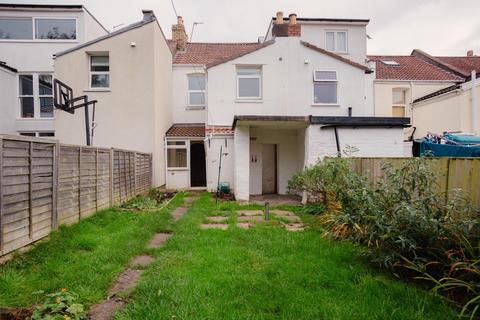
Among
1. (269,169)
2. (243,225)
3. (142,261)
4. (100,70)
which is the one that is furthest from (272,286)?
(100,70)

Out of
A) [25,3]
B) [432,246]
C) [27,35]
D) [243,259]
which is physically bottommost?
[243,259]

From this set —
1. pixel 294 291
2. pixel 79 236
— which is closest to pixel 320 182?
pixel 294 291

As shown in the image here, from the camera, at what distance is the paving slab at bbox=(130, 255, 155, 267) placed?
189 inches

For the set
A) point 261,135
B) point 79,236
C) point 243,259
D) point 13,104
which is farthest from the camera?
point 13,104

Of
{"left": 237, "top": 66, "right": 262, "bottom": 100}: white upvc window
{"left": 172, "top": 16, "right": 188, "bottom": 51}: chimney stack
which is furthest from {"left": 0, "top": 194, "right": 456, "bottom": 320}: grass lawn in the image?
{"left": 172, "top": 16, "right": 188, "bottom": 51}: chimney stack

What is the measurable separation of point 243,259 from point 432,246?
266 centimetres

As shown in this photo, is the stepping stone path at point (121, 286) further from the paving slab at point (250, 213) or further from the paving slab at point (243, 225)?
the paving slab at point (250, 213)

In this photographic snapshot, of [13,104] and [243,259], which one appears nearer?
[243,259]

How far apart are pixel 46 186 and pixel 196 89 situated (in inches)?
516

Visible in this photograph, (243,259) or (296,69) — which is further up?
(296,69)

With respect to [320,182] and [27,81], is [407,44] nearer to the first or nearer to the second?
[320,182]

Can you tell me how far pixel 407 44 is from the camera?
27.4 metres

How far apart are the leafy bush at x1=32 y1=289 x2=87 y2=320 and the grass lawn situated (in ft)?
0.63

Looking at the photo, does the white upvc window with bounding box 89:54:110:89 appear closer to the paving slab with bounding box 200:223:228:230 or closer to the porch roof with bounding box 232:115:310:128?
the porch roof with bounding box 232:115:310:128
